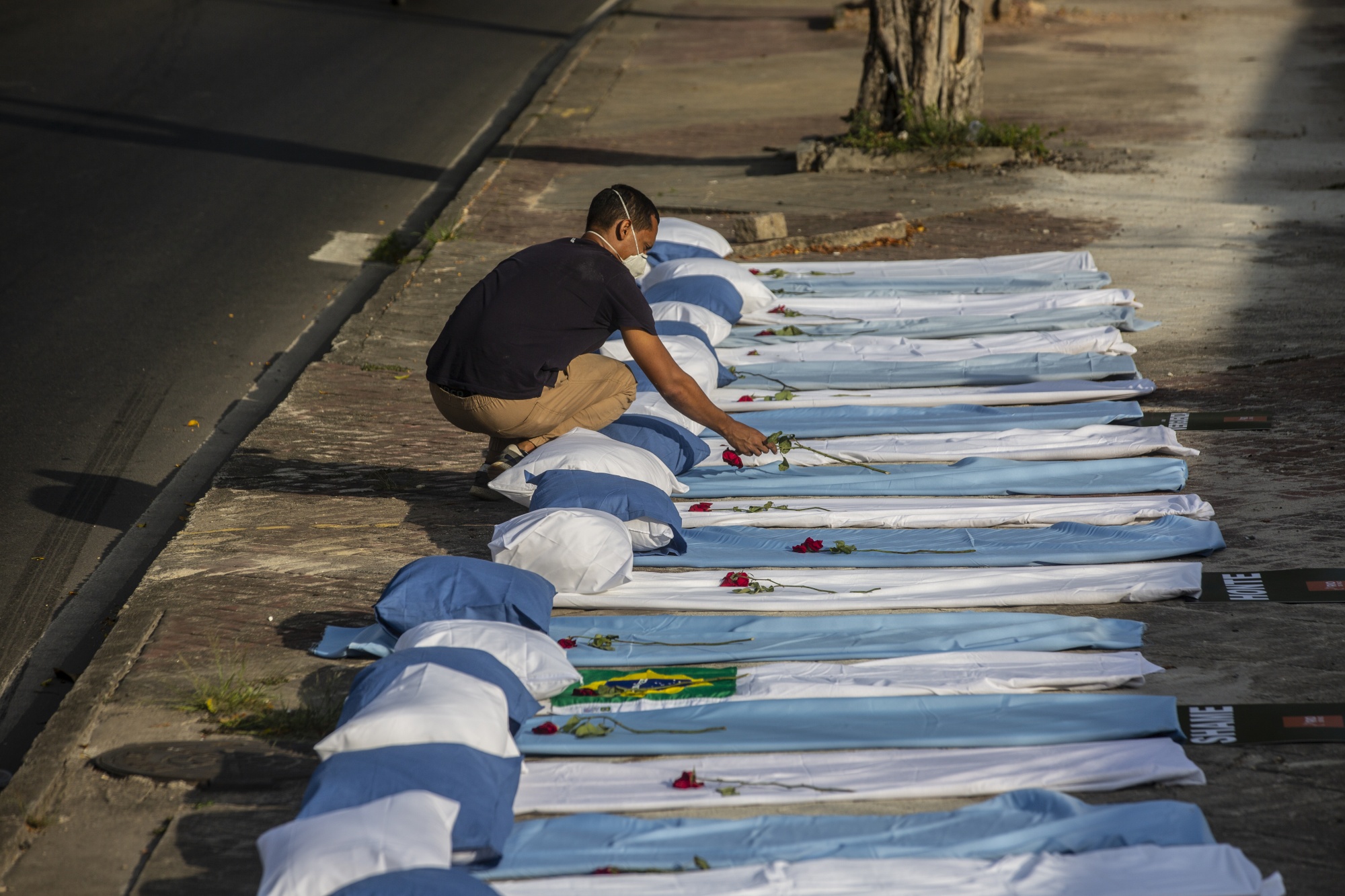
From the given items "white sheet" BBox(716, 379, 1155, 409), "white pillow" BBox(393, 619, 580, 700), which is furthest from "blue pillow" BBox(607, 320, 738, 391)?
"white pillow" BBox(393, 619, 580, 700)

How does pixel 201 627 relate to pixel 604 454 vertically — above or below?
below

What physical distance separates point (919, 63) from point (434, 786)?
389 inches

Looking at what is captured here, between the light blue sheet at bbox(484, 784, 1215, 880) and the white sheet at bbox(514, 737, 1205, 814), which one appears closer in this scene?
the light blue sheet at bbox(484, 784, 1215, 880)

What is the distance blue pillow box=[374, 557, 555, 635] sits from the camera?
13.3ft

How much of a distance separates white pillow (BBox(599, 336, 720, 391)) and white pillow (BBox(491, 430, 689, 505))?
1171mm

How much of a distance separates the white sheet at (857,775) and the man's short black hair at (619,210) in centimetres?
244

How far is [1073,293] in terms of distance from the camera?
7.65 meters

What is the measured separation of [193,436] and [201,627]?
231cm

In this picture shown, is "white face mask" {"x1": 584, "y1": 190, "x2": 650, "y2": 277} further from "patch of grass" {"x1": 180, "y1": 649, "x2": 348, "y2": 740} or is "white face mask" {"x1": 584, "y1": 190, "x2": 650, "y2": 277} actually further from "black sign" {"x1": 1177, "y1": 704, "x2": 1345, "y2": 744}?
"black sign" {"x1": 1177, "y1": 704, "x2": 1345, "y2": 744}

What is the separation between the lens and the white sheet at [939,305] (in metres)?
7.57

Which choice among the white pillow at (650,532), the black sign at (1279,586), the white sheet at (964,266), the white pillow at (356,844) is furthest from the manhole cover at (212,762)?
the white sheet at (964,266)

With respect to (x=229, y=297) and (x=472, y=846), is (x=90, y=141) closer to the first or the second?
(x=229, y=297)

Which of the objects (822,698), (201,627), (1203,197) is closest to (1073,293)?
(1203,197)

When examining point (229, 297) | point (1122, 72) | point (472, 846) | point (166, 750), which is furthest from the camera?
point (1122, 72)
